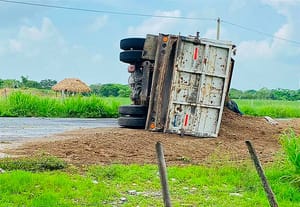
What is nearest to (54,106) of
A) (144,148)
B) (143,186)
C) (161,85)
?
(161,85)

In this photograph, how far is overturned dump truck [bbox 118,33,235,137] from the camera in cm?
1088

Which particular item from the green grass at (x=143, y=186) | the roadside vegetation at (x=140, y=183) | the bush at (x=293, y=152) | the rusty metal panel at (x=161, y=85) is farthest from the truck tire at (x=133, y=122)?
the bush at (x=293, y=152)

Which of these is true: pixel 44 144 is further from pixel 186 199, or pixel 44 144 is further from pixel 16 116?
pixel 16 116

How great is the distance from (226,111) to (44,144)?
548 cm

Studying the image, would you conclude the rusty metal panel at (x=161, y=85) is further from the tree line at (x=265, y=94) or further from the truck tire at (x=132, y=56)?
the tree line at (x=265, y=94)

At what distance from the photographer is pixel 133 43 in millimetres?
12055

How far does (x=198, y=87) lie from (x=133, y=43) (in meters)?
2.00

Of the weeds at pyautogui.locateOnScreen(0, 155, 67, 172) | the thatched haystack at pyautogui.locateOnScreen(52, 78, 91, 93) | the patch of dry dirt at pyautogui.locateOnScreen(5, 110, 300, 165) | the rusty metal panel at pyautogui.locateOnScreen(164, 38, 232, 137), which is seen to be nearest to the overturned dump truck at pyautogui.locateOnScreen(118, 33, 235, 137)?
the rusty metal panel at pyautogui.locateOnScreen(164, 38, 232, 137)

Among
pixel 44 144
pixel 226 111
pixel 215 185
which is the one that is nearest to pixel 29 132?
pixel 44 144

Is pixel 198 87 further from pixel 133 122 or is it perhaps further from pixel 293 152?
pixel 293 152

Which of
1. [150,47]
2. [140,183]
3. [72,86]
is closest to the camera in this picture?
[140,183]

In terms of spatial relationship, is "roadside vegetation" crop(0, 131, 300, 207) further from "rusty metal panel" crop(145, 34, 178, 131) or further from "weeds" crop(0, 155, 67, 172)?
"rusty metal panel" crop(145, 34, 178, 131)

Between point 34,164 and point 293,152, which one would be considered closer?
point 293,152

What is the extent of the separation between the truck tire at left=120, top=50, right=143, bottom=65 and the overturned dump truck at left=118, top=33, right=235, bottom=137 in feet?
1.88
